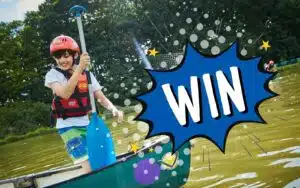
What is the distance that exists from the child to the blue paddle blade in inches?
2.2

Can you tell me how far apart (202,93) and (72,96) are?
468 millimetres

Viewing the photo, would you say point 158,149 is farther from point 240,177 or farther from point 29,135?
point 29,135

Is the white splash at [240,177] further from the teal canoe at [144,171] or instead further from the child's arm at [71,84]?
the child's arm at [71,84]

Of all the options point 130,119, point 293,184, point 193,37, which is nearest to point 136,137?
point 130,119

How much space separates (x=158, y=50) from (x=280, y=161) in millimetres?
605

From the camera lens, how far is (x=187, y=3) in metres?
1.62

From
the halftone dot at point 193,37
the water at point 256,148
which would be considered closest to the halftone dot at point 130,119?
the water at point 256,148

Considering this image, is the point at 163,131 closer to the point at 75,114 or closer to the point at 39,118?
the point at 75,114

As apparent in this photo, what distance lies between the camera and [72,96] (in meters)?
1.69

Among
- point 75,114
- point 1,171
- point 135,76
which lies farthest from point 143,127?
point 1,171

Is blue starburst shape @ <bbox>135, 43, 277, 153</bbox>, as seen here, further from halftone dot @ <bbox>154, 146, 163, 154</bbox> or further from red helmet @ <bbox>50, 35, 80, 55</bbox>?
red helmet @ <bbox>50, 35, 80, 55</bbox>

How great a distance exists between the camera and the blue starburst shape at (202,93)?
1556mm

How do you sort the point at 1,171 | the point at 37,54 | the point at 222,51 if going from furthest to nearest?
the point at 1,171 < the point at 37,54 < the point at 222,51

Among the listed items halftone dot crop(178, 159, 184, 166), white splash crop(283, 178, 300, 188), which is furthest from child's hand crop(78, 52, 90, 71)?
white splash crop(283, 178, 300, 188)
